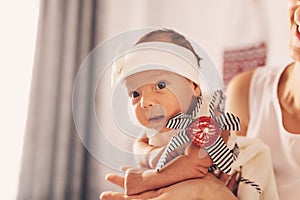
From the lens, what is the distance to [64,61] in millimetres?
1669

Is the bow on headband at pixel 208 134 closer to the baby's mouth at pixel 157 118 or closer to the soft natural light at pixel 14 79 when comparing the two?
the baby's mouth at pixel 157 118

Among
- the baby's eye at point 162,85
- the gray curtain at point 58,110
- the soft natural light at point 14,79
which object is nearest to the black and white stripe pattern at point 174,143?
the baby's eye at point 162,85

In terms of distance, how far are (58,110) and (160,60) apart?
691 mm

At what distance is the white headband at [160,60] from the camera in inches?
41.2

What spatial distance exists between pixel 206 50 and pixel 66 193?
2.46ft

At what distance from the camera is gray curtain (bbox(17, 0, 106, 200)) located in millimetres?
1573

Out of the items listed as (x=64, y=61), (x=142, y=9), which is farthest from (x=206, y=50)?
(x=64, y=61)

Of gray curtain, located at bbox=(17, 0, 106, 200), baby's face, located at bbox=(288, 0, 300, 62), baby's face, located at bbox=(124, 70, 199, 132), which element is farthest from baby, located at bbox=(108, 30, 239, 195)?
gray curtain, located at bbox=(17, 0, 106, 200)

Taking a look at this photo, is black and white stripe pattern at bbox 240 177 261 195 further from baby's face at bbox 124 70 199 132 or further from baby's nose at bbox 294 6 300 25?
baby's nose at bbox 294 6 300 25

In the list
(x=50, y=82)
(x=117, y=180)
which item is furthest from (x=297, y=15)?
(x=50, y=82)

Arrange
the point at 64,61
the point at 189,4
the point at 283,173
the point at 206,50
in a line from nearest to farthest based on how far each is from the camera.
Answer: the point at 283,173, the point at 206,50, the point at 189,4, the point at 64,61

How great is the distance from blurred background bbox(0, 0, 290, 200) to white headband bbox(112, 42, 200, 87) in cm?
27

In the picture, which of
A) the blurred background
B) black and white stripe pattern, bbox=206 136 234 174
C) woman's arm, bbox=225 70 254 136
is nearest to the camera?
black and white stripe pattern, bbox=206 136 234 174

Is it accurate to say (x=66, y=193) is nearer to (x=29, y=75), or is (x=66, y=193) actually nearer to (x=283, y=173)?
(x=29, y=75)
